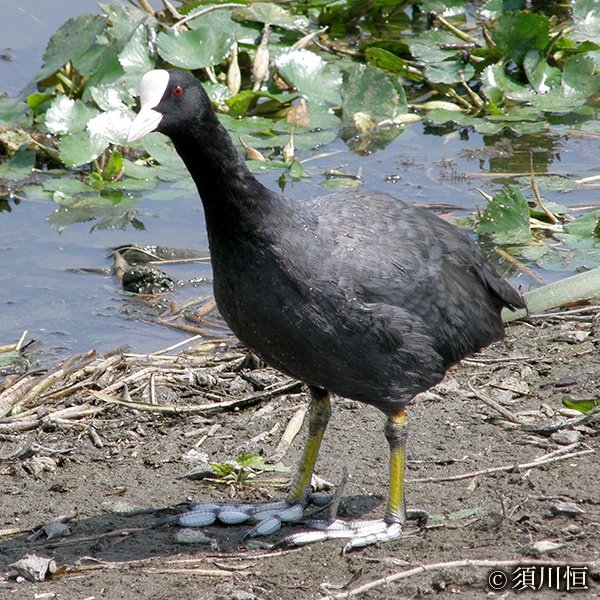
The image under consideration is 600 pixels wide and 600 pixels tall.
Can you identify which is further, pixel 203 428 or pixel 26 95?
pixel 26 95

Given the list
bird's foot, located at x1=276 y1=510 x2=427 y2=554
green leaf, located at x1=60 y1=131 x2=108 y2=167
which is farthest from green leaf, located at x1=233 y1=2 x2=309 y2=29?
bird's foot, located at x1=276 y1=510 x2=427 y2=554

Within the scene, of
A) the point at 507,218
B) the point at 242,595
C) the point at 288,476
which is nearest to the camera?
the point at 242,595

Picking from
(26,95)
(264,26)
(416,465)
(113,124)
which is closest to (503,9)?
(264,26)

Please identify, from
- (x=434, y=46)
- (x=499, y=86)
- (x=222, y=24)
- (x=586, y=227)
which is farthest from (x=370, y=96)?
(x=586, y=227)

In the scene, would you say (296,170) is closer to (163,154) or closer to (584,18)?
(163,154)

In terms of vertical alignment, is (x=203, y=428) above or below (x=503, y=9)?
below

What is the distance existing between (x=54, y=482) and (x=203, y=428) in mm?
729

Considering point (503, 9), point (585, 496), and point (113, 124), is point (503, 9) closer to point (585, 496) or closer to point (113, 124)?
point (113, 124)

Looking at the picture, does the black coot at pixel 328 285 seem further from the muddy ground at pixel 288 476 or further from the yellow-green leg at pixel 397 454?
the muddy ground at pixel 288 476

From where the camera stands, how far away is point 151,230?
5859 millimetres

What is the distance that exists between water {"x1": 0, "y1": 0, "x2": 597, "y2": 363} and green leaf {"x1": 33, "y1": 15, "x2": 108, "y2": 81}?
3.47 feet

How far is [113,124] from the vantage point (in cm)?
601

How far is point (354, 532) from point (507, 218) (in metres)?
2.72

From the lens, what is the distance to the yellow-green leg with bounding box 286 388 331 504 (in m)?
3.36
